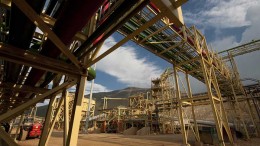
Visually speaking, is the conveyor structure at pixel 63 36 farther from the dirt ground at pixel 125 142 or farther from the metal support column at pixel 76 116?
the dirt ground at pixel 125 142

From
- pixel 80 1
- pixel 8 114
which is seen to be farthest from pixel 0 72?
pixel 80 1

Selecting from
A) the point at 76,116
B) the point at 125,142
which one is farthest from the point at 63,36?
the point at 125,142

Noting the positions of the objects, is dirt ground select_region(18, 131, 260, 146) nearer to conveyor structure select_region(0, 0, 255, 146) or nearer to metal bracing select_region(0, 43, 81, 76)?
conveyor structure select_region(0, 0, 255, 146)

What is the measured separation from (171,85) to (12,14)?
33.6m

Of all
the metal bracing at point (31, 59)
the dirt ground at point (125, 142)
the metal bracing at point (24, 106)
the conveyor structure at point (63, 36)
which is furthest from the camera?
the dirt ground at point (125, 142)

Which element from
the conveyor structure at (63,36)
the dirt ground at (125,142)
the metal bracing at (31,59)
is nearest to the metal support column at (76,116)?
the conveyor structure at (63,36)

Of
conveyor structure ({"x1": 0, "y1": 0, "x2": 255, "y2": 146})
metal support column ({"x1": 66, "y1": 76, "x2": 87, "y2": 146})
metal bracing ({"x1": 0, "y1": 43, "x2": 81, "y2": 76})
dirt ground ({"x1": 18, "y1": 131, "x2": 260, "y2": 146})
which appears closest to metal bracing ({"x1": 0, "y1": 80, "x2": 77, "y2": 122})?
conveyor structure ({"x1": 0, "y1": 0, "x2": 255, "y2": 146})

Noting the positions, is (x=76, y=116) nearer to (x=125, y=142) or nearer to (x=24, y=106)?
(x=24, y=106)

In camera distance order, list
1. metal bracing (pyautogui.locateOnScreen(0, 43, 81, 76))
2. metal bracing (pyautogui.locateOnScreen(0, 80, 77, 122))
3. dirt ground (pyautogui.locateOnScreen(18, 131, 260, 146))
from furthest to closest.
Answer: dirt ground (pyautogui.locateOnScreen(18, 131, 260, 146)) < metal bracing (pyautogui.locateOnScreen(0, 80, 77, 122)) < metal bracing (pyautogui.locateOnScreen(0, 43, 81, 76))

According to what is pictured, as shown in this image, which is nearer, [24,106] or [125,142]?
[24,106]

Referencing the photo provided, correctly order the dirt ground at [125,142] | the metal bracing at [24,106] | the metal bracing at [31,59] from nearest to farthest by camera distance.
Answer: the metal bracing at [31,59], the metal bracing at [24,106], the dirt ground at [125,142]

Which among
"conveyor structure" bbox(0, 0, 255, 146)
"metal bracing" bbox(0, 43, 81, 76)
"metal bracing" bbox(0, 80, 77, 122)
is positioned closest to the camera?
"conveyor structure" bbox(0, 0, 255, 146)

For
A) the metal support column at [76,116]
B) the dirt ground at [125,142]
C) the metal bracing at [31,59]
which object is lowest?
the dirt ground at [125,142]

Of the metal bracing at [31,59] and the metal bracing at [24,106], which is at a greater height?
the metal bracing at [31,59]
